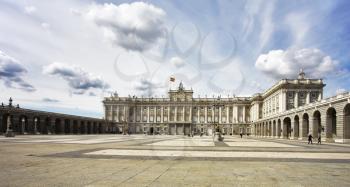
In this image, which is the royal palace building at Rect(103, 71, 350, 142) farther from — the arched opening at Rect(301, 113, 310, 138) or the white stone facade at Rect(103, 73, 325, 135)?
the arched opening at Rect(301, 113, 310, 138)

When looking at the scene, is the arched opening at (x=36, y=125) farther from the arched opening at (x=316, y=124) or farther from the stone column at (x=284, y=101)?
the stone column at (x=284, y=101)

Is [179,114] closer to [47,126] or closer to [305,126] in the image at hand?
[47,126]

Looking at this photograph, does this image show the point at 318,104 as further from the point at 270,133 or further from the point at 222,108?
the point at 222,108

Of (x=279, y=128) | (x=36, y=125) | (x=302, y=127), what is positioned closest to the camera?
(x=302, y=127)

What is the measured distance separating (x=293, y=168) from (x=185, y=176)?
18.3 ft

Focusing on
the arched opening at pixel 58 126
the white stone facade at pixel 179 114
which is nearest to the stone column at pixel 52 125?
the arched opening at pixel 58 126

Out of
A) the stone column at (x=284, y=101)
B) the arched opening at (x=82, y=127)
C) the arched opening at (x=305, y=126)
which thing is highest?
the stone column at (x=284, y=101)

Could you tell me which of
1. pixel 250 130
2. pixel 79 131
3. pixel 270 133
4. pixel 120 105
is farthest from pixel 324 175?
pixel 120 105

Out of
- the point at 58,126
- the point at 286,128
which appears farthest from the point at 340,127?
the point at 58,126

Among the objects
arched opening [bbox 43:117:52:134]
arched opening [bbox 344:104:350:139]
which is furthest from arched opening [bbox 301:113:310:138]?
arched opening [bbox 43:117:52:134]

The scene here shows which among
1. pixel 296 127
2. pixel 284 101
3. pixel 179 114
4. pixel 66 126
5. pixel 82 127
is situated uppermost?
pixel 284 101

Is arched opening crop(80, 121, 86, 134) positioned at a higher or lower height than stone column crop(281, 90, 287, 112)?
lower

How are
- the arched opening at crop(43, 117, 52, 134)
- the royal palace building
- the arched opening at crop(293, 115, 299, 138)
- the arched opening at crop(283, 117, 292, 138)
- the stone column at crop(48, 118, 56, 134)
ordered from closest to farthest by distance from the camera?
the arched opening at crop(293, 115, 299, 138) < the arched opening at crop(283, 117, 292, 138) < the arched opening at crop(43, 117, 52, 134) < the stone column at crop(48, 118, 56, 134) < the royal palace building

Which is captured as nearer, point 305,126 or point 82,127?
point 305,126
